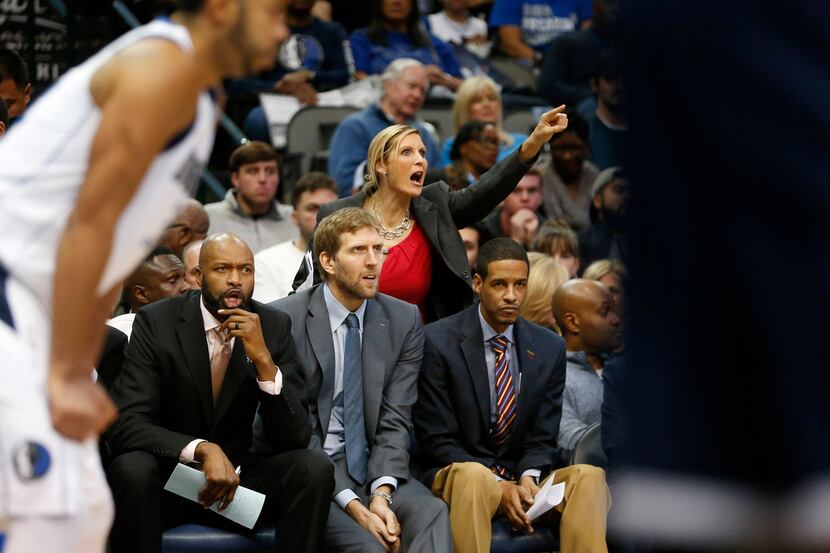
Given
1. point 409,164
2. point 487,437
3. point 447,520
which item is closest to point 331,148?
point 409,164

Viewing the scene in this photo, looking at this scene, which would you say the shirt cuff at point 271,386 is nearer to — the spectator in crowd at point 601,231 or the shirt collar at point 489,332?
the shirt collar at point 489,332

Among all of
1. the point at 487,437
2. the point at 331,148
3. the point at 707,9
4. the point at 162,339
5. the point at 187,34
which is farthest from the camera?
the point at 331,148

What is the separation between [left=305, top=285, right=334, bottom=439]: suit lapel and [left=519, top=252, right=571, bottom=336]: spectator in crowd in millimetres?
1742

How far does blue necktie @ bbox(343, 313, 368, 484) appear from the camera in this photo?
6121 millimetres

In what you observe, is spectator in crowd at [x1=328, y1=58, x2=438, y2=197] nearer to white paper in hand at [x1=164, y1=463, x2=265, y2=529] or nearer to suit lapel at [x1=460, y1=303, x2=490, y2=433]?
suit lapel at [x1=460, y1=303, x2=490, y2=433]

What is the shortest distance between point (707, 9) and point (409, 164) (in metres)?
5.11

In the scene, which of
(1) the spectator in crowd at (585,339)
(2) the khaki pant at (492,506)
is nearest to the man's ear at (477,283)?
(1) the spectator in crowd at (585,339)

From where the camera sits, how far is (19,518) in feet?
9.23

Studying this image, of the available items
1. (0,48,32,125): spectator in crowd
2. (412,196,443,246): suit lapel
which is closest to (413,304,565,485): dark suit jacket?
(412,196,443,246): suit lapel

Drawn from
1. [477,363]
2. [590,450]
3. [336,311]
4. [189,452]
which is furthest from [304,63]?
[189,452]

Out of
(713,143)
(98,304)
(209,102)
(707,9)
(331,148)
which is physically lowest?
(331,148)

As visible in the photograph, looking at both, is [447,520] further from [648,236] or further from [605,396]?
[648,236]

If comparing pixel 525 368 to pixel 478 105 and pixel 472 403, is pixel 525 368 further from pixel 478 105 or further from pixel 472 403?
pixel 478 105

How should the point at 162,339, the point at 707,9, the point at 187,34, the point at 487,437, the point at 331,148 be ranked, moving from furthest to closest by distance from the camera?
the point at 331,148 < the point at 487,437 < the point at 162,339 < the point at 187,34 < the point at 707,9
